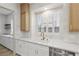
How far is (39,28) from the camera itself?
7.70 feet

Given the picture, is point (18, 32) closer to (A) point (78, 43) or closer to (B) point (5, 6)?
(B) point (5, 6)

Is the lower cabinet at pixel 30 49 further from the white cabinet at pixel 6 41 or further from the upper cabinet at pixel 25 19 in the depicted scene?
the upper cabinet at pixel 25 19

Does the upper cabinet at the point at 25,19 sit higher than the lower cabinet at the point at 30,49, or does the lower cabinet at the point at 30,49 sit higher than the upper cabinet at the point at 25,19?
the upper cabinet at the point at 25,19

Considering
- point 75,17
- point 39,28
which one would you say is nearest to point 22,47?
point 39,28

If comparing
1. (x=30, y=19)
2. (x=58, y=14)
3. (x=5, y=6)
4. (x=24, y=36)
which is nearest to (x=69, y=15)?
(x=58, y=14)

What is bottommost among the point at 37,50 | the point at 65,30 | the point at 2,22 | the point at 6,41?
the point at 37,50

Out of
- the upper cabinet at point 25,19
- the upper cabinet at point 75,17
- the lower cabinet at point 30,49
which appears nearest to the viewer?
the upper cabinet at point 75,17

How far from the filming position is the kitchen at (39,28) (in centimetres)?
203

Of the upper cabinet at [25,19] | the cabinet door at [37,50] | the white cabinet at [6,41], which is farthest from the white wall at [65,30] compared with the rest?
the white cabinet at [6,41]

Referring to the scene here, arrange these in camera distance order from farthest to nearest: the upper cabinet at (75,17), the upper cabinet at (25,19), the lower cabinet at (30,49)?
the upper cabinet at (25,19) → the lower cabinet at (30,49) → the upper cabinet at (75,17)

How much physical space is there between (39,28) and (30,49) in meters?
0.45

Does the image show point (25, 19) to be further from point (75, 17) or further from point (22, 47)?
point (75, 17)

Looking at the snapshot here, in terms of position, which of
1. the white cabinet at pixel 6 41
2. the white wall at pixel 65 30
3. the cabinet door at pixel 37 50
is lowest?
the cabinet door at pixel 37 50

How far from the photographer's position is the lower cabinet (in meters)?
2.06
